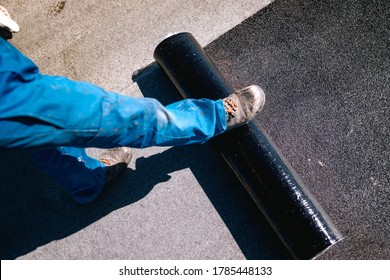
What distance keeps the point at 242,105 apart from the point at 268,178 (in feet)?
1.57

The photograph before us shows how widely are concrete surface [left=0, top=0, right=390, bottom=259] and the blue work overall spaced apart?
0.58 metres

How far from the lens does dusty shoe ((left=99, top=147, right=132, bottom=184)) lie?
7.77 ft

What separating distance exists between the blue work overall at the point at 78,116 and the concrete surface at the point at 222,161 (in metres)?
0.58

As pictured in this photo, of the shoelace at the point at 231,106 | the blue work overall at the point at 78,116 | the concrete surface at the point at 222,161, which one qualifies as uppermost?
the blue work overall at the point at 78,116

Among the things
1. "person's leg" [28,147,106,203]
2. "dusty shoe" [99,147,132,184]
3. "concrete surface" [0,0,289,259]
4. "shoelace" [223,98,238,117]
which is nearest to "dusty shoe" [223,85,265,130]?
"shoelace" [223,98,238,117]

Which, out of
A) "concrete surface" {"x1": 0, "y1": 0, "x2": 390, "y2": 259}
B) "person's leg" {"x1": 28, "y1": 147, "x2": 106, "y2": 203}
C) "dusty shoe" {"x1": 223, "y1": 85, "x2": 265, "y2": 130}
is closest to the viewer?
"dusty shoe" {"x1": 223, "y1": 85, "x2": 265, "y2": 130}

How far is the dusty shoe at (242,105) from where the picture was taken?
1933 mm

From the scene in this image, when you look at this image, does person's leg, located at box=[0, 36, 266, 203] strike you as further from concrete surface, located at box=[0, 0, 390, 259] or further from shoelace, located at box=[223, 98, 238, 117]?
concrete surface, located at box=[0, 0, 390, 259]

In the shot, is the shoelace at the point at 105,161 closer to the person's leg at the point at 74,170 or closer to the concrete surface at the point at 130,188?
the person's leg at the point at 74,170

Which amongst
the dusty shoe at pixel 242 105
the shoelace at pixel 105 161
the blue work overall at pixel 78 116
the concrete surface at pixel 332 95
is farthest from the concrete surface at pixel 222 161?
the blue work overall at pixel 78 116

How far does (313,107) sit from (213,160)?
828 millimetres

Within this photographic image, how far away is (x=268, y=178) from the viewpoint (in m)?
1.91
